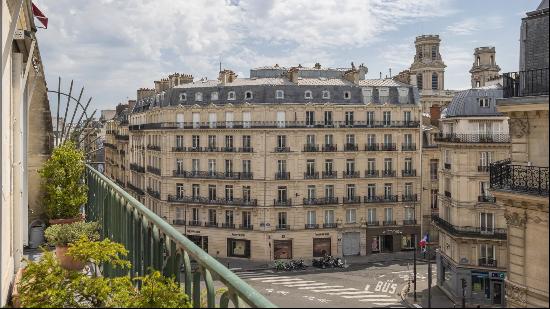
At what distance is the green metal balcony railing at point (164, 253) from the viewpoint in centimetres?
355

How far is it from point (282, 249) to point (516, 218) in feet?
146

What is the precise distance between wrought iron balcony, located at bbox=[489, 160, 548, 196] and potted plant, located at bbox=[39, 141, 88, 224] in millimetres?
10110

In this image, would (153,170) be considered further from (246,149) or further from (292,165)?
(292,165)

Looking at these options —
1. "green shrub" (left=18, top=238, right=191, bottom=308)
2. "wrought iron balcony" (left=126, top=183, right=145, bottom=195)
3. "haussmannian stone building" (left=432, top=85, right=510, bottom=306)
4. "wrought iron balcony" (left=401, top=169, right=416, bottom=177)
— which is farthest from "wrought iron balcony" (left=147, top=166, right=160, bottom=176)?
"green shrub" (left=18, top=238, right=191, bottom=308)

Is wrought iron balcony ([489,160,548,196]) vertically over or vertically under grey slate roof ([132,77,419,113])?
under

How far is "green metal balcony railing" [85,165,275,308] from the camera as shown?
3554 mm

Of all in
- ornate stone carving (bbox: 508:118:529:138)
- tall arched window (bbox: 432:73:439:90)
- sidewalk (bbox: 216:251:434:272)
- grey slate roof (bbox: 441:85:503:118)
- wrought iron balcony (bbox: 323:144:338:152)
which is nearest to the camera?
ornate stone carving (bbox: 508:118:529:138)

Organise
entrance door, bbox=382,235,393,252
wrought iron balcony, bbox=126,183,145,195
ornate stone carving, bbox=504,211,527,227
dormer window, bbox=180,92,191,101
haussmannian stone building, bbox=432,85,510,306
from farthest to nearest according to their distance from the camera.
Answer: wrought iron balcony, bbox=126,183,145,195 < dormer window, bbox=180,92,191,101 < entrance door, bbox=382,235,393,252 < haussmannian stone building, bbox=432,85,510,306 < ornate stone carving, bbox=504,211,527,227

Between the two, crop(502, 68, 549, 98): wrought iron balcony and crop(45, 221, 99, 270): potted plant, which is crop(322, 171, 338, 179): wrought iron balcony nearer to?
crop(45, 221, 99, 270): potted plant

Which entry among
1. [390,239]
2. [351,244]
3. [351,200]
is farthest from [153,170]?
[390,239]

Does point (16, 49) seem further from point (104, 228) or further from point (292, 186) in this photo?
point (292, 186)

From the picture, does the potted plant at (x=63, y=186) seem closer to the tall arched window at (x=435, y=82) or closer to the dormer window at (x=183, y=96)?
the dormer window at (x=183, y=96)

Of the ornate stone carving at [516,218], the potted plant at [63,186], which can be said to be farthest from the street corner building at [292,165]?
the ornate stone carving at [516,218]

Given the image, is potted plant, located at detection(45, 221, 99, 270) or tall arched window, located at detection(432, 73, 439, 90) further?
tall arched window, located at detection(432, 73, 439, 90)
